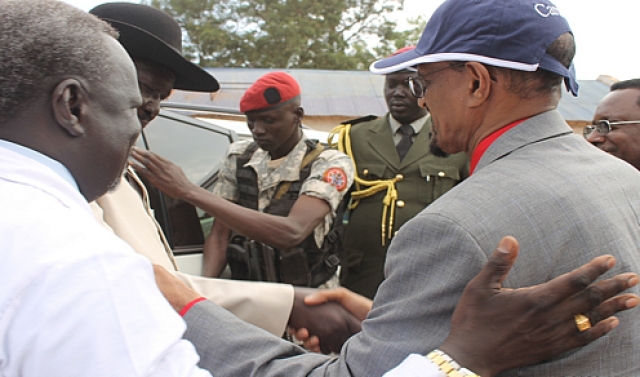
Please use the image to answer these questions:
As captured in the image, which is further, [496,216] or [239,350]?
[239,350]

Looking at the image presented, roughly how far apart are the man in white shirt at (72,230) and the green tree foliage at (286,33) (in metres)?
22.2

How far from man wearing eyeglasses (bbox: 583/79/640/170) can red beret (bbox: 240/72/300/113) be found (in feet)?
5.49

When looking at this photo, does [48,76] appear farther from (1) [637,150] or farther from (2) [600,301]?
(1) [637,150]

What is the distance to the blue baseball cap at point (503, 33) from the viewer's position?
136 cm

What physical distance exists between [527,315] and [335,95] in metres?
12.0

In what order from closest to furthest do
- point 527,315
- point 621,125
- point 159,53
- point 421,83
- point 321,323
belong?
point 527,315 < point 421,83 < point 321,323 < point 159,53 < point 621,125

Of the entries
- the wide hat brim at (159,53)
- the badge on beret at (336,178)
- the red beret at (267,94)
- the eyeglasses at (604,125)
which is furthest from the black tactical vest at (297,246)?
the eyeglasses at (604,125)

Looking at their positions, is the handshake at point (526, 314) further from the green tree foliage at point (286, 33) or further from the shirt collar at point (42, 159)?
the green tree foliage at point (286, 33)

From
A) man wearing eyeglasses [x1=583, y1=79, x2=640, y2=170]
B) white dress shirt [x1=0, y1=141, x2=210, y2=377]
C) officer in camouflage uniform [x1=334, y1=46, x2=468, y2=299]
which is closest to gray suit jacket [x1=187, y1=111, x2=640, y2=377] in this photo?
white dress shirt [x1=0, y1=141, x2=210, y2=377]

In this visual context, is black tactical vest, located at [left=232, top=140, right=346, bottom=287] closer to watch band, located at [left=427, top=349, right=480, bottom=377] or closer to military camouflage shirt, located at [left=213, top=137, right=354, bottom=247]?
military camouflage shirt, located at [left=213, top=137, right=354, bottom=247]

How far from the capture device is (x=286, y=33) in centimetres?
2311

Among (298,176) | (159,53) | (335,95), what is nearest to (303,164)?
(298,176)

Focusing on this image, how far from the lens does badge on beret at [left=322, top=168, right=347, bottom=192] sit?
122 inches

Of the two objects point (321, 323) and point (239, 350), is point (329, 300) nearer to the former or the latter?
point (321, 323)
